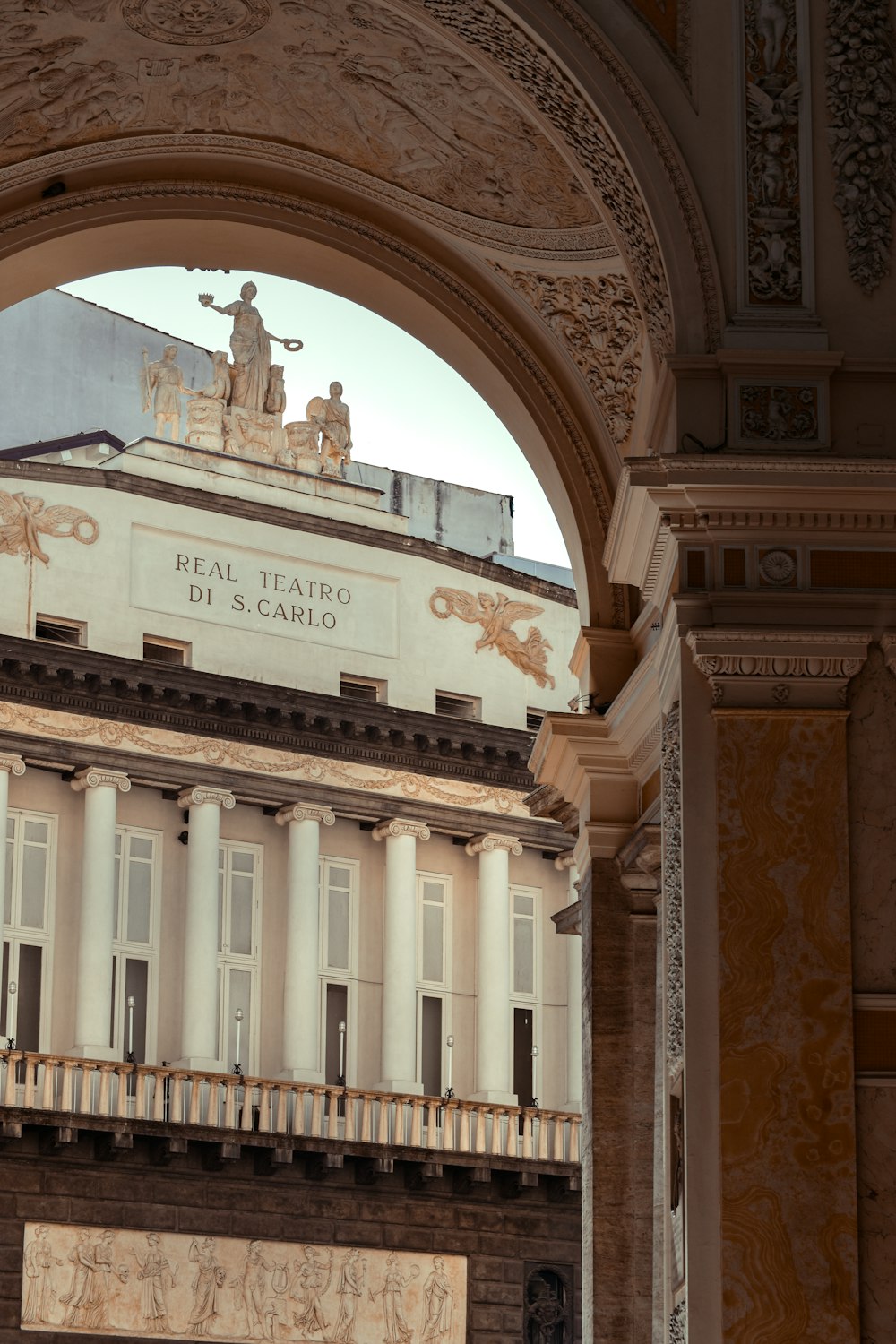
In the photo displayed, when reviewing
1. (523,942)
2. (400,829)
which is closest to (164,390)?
Answer: (400,829)

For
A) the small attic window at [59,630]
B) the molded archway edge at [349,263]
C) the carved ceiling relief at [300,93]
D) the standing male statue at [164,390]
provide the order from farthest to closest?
the standing male statue at [164,390] < the small attic window at [59,630] < the molded archway edge at [349,263] < the carved ceiling relief at [300,93]

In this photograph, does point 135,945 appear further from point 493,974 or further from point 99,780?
point 493,974

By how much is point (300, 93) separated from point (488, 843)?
24.0 m

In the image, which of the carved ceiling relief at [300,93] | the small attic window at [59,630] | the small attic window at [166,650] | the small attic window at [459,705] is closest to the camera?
the carved ceiling relief at [300,93]

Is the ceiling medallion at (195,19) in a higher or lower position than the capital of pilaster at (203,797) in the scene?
lower

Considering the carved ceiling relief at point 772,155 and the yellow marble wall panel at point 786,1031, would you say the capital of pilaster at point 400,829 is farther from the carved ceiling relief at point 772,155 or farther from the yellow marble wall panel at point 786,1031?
the yellow marble wall panel at point 786,1031

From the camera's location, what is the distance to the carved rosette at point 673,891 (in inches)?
411

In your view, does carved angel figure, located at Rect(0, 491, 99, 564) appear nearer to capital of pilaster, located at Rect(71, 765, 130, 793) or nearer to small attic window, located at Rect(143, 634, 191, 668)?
small attic window, located at Rect(143, 634, 191, 668)

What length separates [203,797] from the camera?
34.6 meters

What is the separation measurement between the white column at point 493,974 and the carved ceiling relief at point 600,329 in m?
22.4

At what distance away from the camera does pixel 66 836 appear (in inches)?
1347

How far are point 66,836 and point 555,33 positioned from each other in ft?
79.2

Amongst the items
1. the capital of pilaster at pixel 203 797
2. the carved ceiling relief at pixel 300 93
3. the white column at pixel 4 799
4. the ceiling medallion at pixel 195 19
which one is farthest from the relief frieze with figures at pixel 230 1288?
the ceiling medallion at pixel 195 19

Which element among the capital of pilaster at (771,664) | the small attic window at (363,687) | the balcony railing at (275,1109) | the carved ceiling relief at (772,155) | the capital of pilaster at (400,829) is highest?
the small attic window at (363,687)
